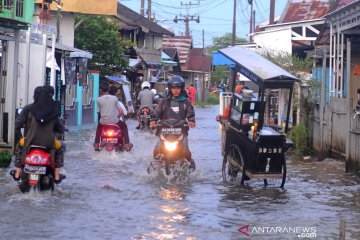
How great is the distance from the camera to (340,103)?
1559 cm

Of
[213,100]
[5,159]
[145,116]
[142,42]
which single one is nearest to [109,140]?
[5,159]

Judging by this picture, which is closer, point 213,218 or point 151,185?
point 213,218

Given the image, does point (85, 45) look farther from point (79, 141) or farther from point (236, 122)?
point (236, 122)

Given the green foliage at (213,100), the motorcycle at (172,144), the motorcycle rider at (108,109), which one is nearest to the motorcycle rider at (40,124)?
the motorcycle at (172,144)

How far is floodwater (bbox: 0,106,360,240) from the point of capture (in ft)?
27.6

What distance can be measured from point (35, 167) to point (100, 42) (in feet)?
82.0

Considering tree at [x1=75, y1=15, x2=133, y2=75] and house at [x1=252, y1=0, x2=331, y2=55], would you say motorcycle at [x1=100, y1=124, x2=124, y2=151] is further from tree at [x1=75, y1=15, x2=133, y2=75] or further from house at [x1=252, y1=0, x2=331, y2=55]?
tree at [x1=75, y1=15, x2=133, y2=75]

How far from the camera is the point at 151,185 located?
12141mm

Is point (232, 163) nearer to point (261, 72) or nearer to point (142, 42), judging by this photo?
point (261, 72)

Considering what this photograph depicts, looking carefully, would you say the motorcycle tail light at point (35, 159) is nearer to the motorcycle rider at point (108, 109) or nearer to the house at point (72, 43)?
the motorcycle rider at point (108, 109)

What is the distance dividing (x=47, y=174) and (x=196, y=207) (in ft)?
6.92

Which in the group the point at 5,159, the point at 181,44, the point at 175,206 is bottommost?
the point at 175,206

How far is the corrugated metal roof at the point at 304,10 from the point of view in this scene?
34719 millimetres

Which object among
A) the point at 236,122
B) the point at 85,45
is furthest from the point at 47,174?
the point at 85,45
